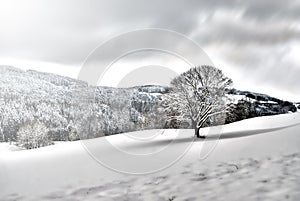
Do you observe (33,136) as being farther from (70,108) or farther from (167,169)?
(167,169)

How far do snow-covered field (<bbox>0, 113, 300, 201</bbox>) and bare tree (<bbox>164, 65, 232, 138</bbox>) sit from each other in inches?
10.8

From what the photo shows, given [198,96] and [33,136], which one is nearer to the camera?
[33,136]

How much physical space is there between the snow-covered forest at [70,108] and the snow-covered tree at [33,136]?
0.04 ft

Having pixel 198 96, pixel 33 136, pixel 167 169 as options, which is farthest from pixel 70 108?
pixel 198 96

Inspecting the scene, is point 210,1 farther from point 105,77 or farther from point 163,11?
point 105,77

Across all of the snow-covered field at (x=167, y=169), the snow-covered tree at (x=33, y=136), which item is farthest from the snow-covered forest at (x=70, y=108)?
the snow-covered field at (x=167, y=169)

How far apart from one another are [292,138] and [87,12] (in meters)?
3.10

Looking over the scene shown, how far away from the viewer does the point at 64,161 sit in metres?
3.48

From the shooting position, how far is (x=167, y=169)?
10.8 feet

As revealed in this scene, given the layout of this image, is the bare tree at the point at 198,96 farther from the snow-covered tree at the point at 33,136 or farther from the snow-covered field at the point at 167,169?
the snow-covered tree at the point at 33,136

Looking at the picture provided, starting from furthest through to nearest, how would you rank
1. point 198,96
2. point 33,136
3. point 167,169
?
point 198,96
point 33,136
point 167,169

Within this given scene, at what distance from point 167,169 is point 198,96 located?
1.45m

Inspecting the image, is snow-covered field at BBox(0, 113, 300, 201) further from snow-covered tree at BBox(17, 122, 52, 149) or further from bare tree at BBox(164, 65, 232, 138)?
bare tree at BBox(164, 65, 232, 138)

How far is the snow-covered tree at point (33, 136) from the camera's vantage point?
12.0 feet
